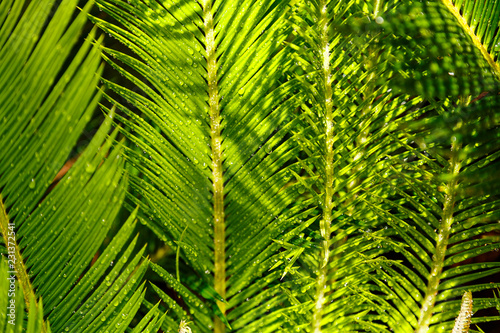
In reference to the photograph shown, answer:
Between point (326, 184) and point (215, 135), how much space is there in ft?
0.80

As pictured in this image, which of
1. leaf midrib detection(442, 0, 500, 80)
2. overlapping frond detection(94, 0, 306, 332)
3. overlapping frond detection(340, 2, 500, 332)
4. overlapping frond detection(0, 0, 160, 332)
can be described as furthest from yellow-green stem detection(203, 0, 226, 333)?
leaf midrib detection(442, 0, 500, 80)

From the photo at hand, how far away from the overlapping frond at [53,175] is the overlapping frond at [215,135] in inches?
3.8

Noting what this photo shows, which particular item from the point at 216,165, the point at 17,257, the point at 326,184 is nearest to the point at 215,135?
the point at 216,165

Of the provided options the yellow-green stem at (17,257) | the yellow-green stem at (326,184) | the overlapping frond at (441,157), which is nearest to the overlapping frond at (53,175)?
the yellow-green stem at (17,257)

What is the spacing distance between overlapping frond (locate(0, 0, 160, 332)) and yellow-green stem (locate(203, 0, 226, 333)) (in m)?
0.17

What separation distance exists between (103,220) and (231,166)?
27 cm

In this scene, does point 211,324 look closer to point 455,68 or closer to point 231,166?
point 231,166

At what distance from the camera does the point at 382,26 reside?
59 cm

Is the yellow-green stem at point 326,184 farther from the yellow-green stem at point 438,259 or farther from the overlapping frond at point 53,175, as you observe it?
the overlapping frond at point 53,175

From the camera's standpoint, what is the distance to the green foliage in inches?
31.1

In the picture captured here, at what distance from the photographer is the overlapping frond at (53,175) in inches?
30.8

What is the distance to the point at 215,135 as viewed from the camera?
900 millimetres

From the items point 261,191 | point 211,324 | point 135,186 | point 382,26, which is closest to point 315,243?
point 261,191

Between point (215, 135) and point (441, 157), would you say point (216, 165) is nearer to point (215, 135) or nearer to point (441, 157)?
point (215, 135)
